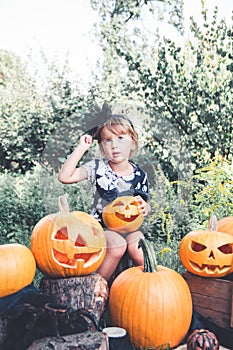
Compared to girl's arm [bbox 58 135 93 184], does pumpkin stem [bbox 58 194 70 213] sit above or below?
below

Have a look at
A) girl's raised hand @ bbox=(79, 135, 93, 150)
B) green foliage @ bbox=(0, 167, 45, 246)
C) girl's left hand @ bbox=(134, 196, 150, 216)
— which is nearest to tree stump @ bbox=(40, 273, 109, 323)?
girl's left hand @ bbox=(134, 196, 150, 216)

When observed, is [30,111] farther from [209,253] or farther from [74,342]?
[74,342]

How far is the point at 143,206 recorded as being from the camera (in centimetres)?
211

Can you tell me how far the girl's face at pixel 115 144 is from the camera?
2.01 meters

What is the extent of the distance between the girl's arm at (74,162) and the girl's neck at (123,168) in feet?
0.51

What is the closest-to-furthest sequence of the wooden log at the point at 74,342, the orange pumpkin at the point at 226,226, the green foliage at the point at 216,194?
the wooden log at the point at 74,342, the orange pumpkin at the point at 226,226, the green foliage at the point at 216,194

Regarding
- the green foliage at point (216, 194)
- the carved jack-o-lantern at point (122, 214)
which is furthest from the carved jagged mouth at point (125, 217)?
the green foliage at point (216, 194)

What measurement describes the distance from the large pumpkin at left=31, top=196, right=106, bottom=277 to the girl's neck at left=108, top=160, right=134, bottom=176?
25 cm

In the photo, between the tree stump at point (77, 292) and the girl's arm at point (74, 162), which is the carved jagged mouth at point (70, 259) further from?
the girl's arm at point (74, 162)

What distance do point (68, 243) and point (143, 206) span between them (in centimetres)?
37

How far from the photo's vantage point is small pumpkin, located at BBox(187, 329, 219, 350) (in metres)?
1.98

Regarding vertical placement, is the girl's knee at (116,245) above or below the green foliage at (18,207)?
below

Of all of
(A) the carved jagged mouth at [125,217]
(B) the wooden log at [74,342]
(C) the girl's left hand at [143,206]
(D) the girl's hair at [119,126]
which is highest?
(D) the girl's hair at [119,126]

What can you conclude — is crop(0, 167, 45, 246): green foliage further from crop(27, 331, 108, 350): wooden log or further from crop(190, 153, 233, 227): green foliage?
crop(27, 331, 108, 350): wooden log
